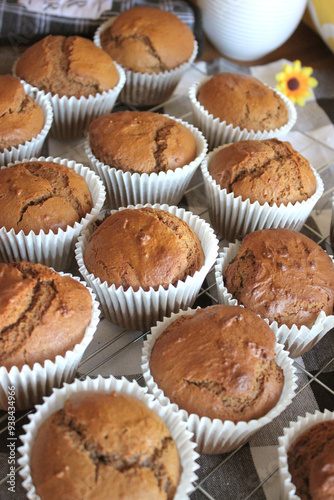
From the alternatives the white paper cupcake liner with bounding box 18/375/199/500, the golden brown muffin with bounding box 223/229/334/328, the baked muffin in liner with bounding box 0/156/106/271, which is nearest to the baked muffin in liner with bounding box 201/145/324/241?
the golden brown muffin with bounding box 223/229/334/328

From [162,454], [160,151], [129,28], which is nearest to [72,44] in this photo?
[129,28]

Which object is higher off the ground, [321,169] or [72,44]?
[72,44]

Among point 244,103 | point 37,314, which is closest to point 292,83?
point 244,103

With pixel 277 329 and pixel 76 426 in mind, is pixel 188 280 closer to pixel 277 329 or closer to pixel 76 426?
pixel 277 329

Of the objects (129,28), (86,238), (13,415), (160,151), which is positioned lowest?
(13,415)

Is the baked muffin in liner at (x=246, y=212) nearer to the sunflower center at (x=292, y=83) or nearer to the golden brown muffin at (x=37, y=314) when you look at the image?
the golden brown muffin at (x=37, y=314)

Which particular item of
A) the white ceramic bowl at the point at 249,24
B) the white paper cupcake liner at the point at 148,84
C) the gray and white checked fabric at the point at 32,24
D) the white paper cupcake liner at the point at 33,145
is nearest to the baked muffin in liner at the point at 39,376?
the white paper cupcake liner at the point at 33,145

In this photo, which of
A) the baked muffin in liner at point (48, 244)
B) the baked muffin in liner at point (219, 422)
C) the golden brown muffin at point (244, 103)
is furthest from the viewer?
the golden brown muffin at point (244, 103)
